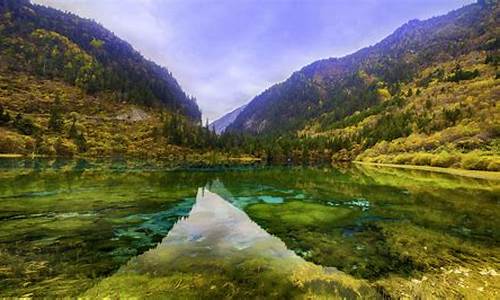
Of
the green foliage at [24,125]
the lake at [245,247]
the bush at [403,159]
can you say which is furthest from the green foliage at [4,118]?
the bush at [403,159]

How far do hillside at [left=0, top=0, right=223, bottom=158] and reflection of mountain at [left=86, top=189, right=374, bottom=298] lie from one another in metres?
98.5

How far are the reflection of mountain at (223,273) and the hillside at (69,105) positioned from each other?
98470 millimetres

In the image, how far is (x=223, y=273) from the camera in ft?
35.6

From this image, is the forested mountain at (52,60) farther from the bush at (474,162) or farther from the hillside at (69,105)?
the bush at (474,162)

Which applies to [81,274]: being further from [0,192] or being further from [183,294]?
[0,192]

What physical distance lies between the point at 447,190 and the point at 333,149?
10066 cm

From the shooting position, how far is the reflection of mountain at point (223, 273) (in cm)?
935

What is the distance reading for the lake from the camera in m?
9.71

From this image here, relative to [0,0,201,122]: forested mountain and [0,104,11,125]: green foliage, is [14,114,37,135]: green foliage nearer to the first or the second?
[0,104,11,125]: green foliage

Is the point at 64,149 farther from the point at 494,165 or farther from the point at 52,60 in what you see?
the point at 494,165

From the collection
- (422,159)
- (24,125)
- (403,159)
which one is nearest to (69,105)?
(24,125)

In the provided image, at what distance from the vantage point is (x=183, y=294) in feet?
29.9

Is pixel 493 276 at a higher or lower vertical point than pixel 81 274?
lower

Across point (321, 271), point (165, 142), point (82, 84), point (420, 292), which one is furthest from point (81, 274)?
point (82, 84)
